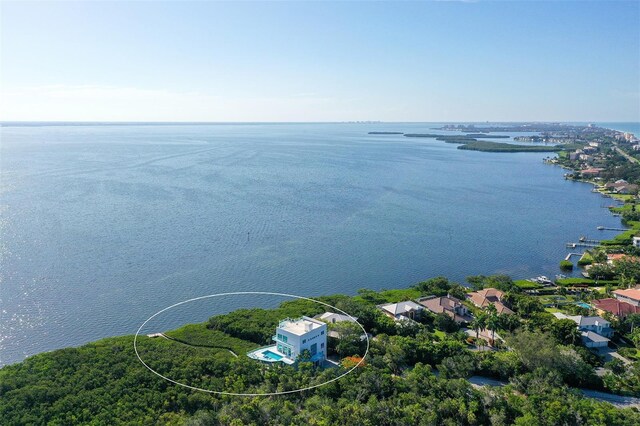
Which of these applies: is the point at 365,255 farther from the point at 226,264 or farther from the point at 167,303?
the point at 167,303

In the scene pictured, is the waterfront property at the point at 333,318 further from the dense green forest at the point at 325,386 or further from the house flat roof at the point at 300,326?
the house flat roof at the point at 300,326

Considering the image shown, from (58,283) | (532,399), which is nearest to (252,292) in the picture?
(58,283)

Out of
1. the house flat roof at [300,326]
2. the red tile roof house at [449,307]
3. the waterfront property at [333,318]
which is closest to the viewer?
the house flat roof at [300,326]

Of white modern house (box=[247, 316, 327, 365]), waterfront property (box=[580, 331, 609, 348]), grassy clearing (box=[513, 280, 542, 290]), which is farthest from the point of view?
grassy clearing (box=[513, 280, 542, 290])

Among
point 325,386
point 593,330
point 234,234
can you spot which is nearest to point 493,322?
point 593,330

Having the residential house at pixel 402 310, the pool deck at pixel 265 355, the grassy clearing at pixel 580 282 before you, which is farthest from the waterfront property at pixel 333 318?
the grassy clearing at pixel 580 282

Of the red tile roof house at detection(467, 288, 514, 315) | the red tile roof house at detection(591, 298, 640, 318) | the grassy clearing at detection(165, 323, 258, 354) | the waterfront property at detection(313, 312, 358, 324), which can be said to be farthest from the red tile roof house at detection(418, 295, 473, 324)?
the grassy clearing at detection(165, 323, 258, 354)

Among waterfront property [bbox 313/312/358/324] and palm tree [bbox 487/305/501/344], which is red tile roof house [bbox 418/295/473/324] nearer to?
palm tree [bbox 487/305/501/344]
